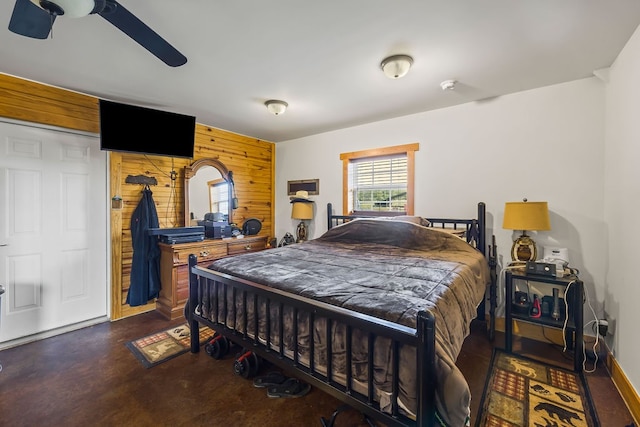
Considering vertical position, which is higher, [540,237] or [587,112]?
[587,112]

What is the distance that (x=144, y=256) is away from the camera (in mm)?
3186

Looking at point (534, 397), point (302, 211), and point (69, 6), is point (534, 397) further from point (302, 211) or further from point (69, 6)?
point (69, 6)

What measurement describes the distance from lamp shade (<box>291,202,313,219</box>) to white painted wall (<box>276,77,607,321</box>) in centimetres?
133

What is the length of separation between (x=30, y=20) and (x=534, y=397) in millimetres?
3608

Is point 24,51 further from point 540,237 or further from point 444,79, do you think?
point 540,237

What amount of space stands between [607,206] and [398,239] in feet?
5.66

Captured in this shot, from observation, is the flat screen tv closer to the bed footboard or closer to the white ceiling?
the white ceiling

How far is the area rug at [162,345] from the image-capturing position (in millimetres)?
2304

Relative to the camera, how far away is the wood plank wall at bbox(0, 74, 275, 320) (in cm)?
252

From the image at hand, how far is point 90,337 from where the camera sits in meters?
2.67

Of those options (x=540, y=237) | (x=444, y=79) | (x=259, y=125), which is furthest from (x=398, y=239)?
(x=259, y=125)

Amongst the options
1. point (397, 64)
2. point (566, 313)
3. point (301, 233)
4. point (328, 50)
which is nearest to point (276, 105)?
point (328, 50)

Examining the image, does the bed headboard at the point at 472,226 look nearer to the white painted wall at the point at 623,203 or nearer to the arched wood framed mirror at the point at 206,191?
the white painted wall at the point at 623,203

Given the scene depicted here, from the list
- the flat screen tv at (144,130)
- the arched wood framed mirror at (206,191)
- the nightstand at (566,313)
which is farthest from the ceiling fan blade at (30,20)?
the nightstand at (566,313)
